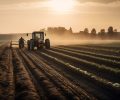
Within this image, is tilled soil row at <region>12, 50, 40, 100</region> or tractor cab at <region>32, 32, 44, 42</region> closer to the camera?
tilled soil row at <region>12, 50, 40, 100</region>

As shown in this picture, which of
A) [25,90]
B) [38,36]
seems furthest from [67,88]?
[38,36]

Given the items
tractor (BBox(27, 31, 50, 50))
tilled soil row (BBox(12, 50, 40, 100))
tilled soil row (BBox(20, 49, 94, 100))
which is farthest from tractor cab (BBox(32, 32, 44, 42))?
tilled soil row (BBox(12, 50, 40, 100))

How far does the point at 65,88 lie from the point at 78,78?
2.39 metres

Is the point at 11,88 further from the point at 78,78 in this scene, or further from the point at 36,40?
the point at 36,40

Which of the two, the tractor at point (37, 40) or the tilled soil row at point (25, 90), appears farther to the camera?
the tractor at point (37, 40)

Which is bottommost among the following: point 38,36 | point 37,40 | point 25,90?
point 25,90

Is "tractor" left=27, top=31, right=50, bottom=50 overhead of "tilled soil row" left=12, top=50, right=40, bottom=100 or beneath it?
overhead

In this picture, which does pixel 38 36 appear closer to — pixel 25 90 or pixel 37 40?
pixel 37 40

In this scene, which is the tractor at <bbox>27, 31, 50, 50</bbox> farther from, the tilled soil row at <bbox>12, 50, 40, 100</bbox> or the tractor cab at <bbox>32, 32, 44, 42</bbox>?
the tilled soil row at <bbox>12, 50, 40, 100</bbox>

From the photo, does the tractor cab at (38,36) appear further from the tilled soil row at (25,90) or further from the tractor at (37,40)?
the tilled soil row at (25,90)

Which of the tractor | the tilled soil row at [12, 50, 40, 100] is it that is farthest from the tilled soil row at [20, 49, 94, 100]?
the tractor

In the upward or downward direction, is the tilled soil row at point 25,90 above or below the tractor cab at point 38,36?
below

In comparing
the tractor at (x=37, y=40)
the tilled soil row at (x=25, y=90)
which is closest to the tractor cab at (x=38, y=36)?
the tractor at (x=37, y=40)

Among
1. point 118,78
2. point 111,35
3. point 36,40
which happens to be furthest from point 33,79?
point 111,35
